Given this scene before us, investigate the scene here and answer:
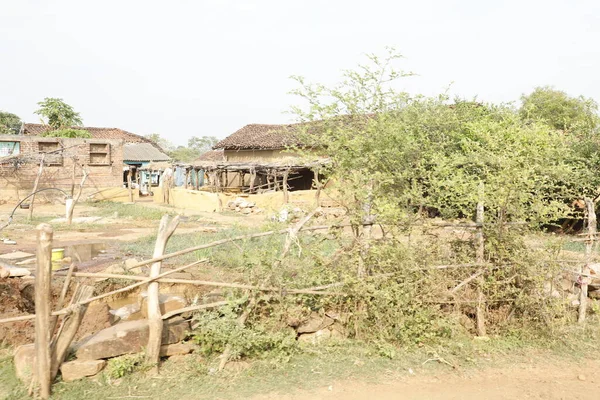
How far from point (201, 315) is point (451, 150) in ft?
38.2

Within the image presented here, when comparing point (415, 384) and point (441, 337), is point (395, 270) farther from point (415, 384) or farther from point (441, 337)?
point (415, 384)

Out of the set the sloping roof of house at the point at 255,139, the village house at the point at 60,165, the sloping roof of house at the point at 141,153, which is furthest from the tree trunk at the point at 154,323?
the sloping roof of house at the point at 141,153

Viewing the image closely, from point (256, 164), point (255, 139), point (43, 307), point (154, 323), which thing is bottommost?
point (154, 323)

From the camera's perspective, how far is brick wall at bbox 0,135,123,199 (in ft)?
69.5

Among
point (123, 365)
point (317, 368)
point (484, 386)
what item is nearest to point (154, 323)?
point (123, 365)

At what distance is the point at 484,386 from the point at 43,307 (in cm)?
391

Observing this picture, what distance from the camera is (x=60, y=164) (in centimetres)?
2244

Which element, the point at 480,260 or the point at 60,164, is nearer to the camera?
the point at 480,260

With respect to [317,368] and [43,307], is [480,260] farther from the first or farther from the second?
[43,307]

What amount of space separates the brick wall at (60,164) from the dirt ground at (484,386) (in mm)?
19338

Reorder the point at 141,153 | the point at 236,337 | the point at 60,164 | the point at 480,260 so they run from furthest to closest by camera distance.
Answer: the point at 141,153 → the point at 60,164 → the point at 480,260 → the point at 236,337

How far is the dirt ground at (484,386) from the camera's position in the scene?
4012 mm

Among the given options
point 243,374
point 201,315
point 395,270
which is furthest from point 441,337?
point 201,315

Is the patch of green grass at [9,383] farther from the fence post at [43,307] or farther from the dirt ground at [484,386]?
the dirt ground at [484,386]
